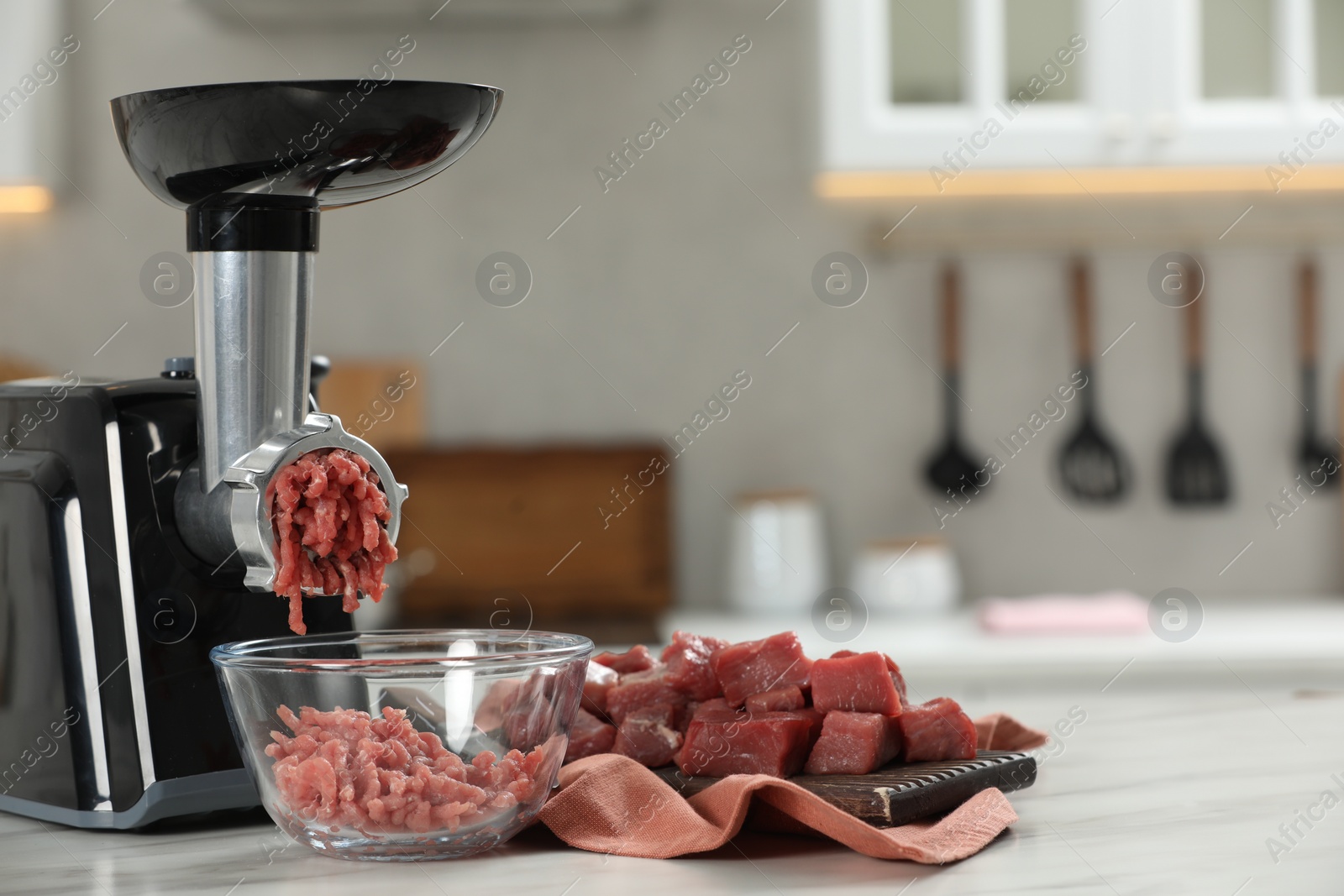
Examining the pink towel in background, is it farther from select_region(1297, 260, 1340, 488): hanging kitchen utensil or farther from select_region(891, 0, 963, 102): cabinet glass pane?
select_region(891, 0, 963, 102): cabinet glass pane

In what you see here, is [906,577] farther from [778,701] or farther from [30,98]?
[30,98]

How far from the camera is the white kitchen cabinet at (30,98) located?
2332 millimetres

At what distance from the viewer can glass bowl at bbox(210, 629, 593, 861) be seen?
0.65 meters

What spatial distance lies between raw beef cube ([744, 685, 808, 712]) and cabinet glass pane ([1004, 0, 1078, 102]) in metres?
1.66

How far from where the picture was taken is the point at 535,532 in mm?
2305

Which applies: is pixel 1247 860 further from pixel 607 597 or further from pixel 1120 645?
pixel 607 597

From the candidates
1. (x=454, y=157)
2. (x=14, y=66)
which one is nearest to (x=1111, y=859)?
(x=454, y=157)

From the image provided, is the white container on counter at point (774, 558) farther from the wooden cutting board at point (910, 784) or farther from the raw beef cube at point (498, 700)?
the raw beef cube at point (498, 700)

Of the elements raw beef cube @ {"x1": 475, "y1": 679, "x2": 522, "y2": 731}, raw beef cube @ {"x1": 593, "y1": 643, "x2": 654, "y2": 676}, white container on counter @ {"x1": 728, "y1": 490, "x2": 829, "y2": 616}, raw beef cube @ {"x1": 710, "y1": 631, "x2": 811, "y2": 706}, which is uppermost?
raw beef cube @ {"x1": 475, "y1": 679, "x2": 522, "y2": 731}

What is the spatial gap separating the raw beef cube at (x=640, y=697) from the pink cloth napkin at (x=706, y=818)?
0.08 meters

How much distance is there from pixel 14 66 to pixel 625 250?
1115 millimetres

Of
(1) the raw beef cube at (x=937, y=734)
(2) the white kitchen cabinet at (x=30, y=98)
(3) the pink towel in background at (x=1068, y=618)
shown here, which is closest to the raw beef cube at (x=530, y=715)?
(1) the raw beef cube at (x=937, y=734)

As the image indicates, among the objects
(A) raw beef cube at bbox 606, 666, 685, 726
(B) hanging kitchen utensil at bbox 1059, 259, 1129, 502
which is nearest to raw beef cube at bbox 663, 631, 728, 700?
(A) raw beef cube at bbox 606, 666, 685, 726

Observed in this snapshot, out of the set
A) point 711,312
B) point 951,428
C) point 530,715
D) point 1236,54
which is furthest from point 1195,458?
point 530,715
